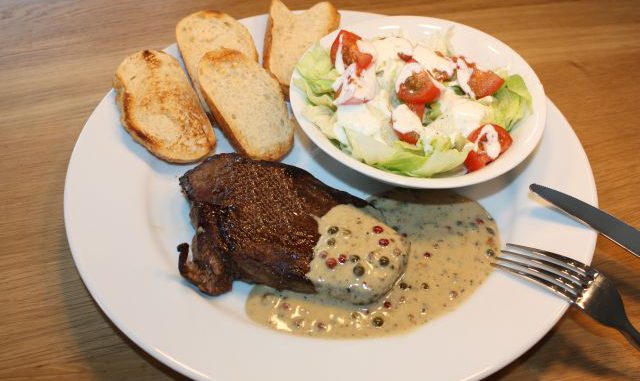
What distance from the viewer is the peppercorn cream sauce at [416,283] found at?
2.58 m

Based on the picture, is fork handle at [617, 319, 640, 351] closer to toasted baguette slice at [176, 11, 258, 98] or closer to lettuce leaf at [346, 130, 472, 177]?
lettuce leaf at [346, 130, 472, 177]

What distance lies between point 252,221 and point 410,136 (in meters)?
0.95

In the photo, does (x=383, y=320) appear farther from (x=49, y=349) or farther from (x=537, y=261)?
(x=49, y=349)

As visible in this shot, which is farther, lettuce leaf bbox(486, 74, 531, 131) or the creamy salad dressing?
lettuce leaf bbox(486, 74, 531, 131)

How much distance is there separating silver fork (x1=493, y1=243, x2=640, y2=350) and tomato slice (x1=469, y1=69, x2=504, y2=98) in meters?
0.98

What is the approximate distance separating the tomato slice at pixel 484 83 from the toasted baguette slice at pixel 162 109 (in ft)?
5.33

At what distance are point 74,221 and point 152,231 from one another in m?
0.39

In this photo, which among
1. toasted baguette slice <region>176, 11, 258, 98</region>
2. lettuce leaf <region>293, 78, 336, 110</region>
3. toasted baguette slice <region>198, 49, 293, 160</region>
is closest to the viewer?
lettuce leaf <region>293, 78, 336, 110</region>

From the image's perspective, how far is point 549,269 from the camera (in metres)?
2.59

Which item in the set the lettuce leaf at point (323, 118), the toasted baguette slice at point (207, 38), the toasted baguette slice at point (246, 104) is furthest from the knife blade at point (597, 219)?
the toasted baguette slice at point (207, 38)

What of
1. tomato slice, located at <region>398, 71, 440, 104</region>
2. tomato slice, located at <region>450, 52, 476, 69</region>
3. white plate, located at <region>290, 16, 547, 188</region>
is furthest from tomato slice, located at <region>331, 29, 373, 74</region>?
tomato slice, located at <region>450, 52, 476, 69</region>

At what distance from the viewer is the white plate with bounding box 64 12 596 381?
232 centimetres

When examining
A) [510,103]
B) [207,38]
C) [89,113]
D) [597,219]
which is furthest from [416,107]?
[89,113]

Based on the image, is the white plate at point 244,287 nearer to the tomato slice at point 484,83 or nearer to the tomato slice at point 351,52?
the tomato slice at point 484,83
